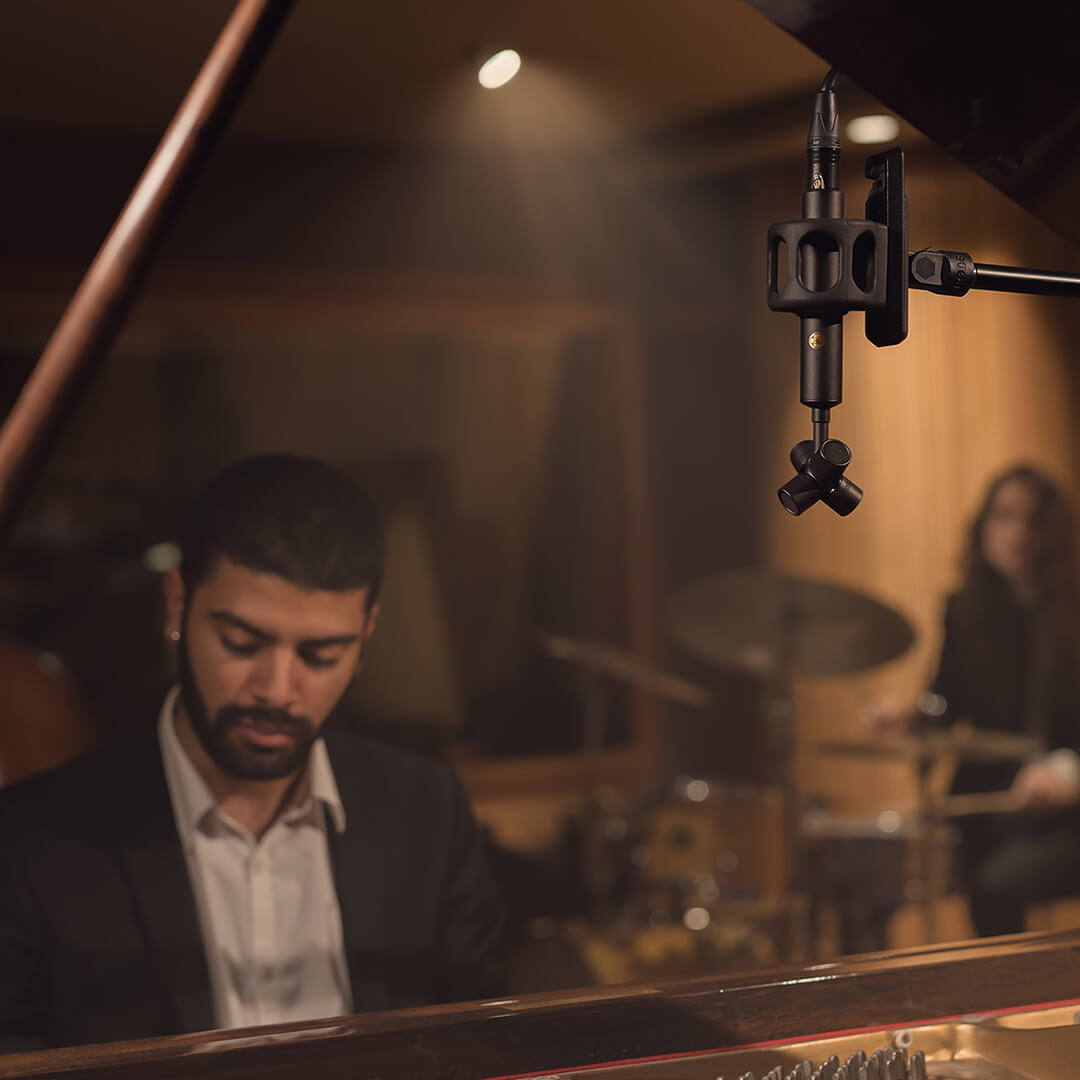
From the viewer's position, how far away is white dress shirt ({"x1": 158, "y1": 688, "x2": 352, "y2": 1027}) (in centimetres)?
171

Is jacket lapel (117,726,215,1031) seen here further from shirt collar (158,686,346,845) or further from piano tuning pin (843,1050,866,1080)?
piano tuning pin (843,1050,866,1080)

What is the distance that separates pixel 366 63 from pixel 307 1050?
2719 mm

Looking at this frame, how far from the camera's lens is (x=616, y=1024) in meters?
1.09

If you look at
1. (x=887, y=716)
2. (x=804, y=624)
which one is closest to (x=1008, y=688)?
(x=887, y=716)

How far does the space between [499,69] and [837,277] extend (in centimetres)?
281

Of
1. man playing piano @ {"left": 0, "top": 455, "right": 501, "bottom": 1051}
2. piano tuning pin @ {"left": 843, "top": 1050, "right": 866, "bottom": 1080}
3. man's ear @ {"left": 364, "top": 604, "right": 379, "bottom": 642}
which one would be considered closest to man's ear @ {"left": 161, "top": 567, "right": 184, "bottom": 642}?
man playing piano @ {"left": 0, "top": 455, "right": 501, "bottom": 1051}

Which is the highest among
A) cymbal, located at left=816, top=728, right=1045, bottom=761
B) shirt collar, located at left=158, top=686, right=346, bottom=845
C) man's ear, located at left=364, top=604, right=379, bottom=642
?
man's ear, located at left=364, top=604, right=379, bottom=642

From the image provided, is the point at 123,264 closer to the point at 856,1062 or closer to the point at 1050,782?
the point at 856,1062

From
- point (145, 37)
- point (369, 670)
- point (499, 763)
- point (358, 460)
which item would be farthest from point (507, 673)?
point (145, 37)

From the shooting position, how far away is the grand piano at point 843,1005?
3.39 ft

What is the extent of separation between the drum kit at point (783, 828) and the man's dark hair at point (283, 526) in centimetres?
190

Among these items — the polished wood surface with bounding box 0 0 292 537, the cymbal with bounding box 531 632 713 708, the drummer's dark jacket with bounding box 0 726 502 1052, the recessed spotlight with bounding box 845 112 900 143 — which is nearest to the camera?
the polished wood surface with bounding box 0 0 292 537

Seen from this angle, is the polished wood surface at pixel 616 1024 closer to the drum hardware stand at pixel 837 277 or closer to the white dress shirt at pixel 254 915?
the drum hardware stand at pixel 837 277

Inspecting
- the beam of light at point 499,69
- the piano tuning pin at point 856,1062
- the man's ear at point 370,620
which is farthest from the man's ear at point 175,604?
the beam of light at point 499,69
